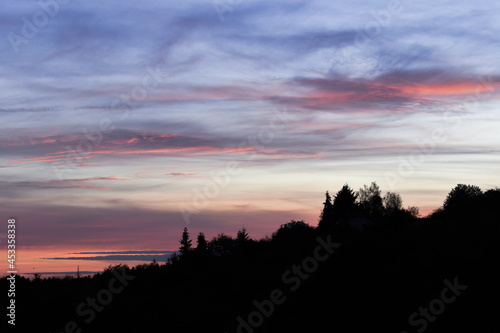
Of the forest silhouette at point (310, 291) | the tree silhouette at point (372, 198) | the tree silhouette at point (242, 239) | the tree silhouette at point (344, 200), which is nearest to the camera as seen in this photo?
the forest silhouette at point (310, 291)

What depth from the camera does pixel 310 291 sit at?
2848 centimetres

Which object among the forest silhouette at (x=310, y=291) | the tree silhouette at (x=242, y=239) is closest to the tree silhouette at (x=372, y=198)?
the tree silhouette at (x=242, y=239)

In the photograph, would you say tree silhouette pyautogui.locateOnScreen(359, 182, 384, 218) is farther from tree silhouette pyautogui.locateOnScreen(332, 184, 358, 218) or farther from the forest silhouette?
the forest silhouette

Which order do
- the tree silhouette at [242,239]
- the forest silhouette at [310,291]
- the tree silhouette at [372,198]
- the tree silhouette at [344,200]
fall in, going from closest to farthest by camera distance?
1. the forest silhouette at [310,291]
2. the tree silhouette at [242,239]
3. the tree silhouette at [344,200]
4. the tree silhouette at [372,198]

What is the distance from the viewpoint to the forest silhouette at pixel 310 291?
22609 mm

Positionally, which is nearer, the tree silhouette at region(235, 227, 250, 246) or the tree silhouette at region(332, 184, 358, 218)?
the tree silhouette at region(235, 227, 250, 246)

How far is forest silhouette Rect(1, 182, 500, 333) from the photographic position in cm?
2261

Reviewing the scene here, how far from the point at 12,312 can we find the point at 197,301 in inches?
471

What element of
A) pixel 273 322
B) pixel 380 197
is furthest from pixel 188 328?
pixel 380 197

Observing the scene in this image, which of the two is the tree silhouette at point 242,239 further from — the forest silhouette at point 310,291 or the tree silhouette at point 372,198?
the tree silhouette at point 372,198

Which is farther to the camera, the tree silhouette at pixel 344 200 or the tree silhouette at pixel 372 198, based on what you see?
the tree silhouette at pixel 372 198

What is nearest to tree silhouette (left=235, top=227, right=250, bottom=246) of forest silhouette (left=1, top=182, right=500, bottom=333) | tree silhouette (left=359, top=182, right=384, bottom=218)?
forest silhouette (left=1, top=182, right=500, bottom=333)

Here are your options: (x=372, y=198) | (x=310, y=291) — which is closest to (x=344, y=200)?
(x=372, y=198)

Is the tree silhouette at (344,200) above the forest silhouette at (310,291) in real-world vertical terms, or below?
above
